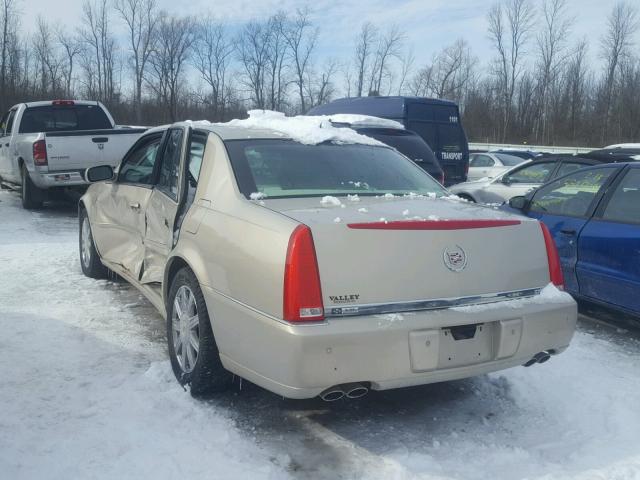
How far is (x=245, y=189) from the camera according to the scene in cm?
346

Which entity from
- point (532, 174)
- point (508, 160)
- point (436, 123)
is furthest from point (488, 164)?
point (532, 174)

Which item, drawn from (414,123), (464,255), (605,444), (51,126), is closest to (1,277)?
(464,255)

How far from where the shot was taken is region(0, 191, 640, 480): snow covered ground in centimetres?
290

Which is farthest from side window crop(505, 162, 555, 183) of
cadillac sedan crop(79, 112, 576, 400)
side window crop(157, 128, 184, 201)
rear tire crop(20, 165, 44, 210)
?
rear tire crop(20, 165, 44, 210)

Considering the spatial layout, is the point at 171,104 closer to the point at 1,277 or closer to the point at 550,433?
the point at 1,277

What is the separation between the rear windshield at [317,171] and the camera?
358 centimetres

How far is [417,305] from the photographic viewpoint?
293 centimetres

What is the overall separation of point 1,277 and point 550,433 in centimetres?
514

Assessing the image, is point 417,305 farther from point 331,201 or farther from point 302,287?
point 331,201

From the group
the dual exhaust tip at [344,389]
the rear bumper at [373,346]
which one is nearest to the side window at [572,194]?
the rear bumper at [373,346]

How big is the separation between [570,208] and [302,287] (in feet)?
11.7

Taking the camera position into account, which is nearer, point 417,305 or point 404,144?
point 417,305

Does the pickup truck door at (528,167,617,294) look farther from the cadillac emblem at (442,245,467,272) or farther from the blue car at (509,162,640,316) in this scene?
the cadillac emblem at (442,245,467,272)

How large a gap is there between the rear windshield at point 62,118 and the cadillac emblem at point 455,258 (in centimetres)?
1008
